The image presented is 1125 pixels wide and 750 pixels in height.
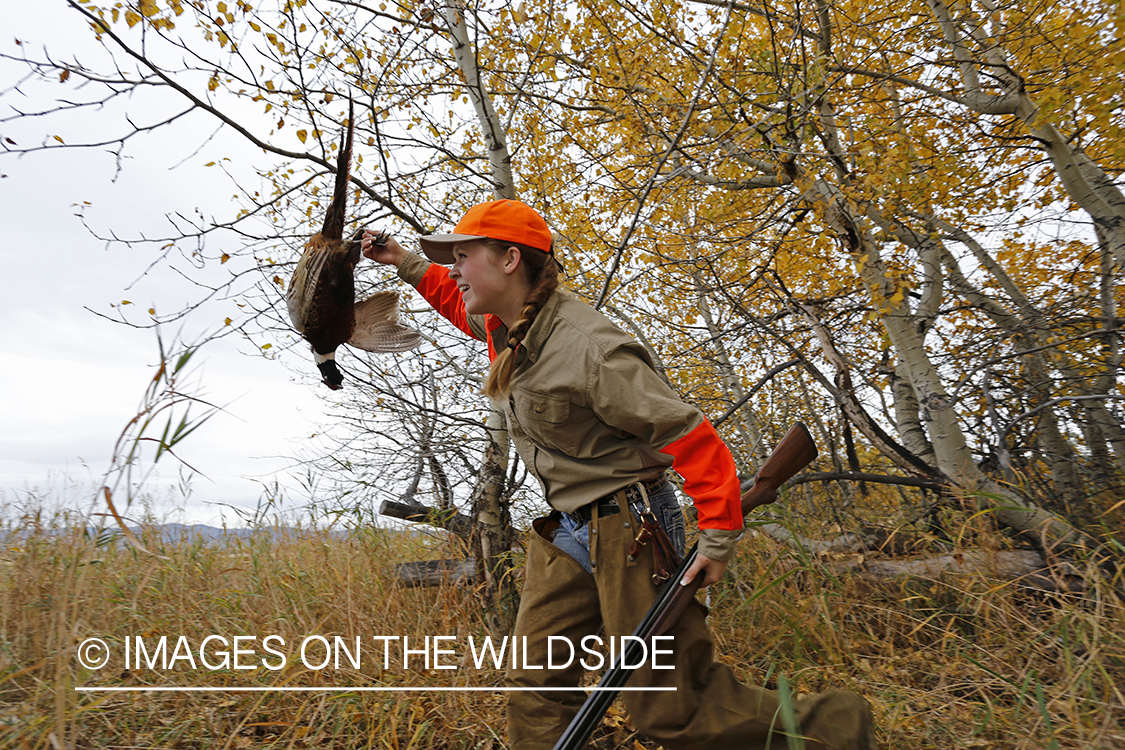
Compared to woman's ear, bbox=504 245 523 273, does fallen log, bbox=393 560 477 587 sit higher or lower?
lower

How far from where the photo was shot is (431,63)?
14.2 ft

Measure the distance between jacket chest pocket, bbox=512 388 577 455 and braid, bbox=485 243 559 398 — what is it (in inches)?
3.1

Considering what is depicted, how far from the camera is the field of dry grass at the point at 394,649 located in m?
2.62

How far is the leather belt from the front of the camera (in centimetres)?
231

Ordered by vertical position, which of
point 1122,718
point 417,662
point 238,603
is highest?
point 238,603

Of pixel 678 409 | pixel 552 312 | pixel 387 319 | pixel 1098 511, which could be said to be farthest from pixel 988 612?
pixel 387 319

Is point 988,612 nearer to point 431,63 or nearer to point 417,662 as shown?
point 417,662

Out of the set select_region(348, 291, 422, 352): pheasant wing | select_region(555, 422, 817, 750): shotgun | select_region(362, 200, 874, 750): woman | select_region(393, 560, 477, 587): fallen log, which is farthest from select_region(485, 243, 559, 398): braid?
select_region(393, 560, 477, 587): fallen log

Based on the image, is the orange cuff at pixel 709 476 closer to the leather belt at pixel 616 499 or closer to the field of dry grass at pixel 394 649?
the leather belt at pixel 616 499

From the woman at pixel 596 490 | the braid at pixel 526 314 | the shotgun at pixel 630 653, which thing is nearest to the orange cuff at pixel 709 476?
the woman at pixel 596 490

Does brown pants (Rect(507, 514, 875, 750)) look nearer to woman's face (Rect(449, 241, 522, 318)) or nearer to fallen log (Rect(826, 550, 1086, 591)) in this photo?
woman's face (Rect(449, 241, 522, 318))

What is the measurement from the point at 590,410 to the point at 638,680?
911 millimetres

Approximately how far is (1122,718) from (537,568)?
234 centimetres

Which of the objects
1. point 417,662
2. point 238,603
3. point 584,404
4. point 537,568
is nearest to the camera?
point 584,404
